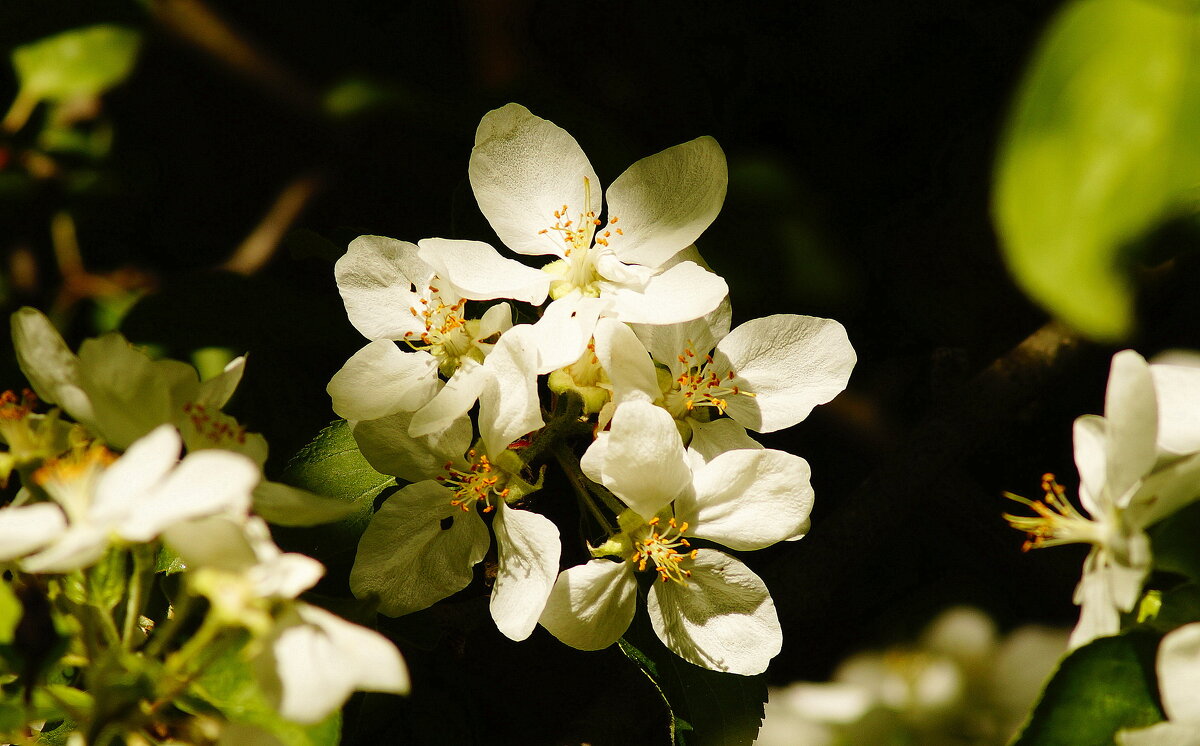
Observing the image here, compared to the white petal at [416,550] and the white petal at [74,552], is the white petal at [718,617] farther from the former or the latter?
the white petal at [74,552]

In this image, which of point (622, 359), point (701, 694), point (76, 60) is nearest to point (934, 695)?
point (701, 694)

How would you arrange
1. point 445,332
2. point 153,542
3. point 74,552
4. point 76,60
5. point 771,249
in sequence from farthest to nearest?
point 76,60, point 771,249, point 445,332, point 153,542, point 74,552

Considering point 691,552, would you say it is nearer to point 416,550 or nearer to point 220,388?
point 416,550

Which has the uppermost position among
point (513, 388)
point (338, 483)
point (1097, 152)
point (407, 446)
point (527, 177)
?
point (1097, 152)

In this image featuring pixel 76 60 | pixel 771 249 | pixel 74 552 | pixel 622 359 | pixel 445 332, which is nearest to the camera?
pixel 74 552

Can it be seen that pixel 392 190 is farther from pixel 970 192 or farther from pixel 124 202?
pixel 970 192

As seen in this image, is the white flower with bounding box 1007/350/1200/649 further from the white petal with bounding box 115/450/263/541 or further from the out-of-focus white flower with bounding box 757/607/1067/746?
the white petal with bounding box 115/450/263/541
